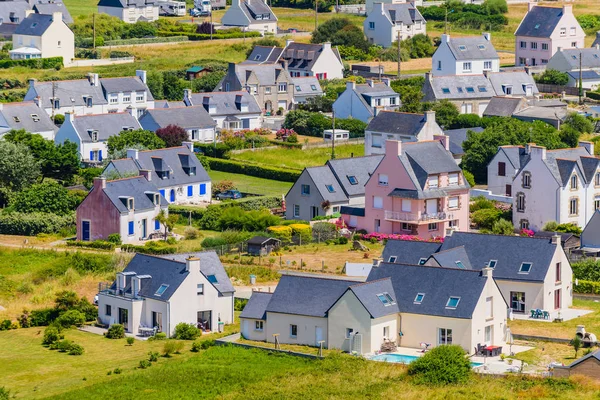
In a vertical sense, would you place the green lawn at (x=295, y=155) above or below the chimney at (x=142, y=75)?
below

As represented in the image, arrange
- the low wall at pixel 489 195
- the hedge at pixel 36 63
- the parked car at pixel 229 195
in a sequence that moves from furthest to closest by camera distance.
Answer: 1. the hedge at pixel 36 63
2. the parked car at pixel 229 195
3. the low wall at pixel 489 195

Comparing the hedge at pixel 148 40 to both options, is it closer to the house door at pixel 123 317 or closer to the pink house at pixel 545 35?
the pink house at pixel 545 35

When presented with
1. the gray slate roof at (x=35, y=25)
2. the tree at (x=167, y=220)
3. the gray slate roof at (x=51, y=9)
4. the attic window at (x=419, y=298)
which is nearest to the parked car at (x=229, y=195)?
the tree at (x=167, y=220)

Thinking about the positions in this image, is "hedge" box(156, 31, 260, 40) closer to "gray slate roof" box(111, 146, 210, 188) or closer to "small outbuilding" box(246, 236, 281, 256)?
"gray slate roof" box(111, 146, 210, 188)

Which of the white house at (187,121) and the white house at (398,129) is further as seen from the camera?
the white house at (187,121)

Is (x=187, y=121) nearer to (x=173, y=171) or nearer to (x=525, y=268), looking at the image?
(x=173, y=171)

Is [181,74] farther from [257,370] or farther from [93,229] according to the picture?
[257,370]
